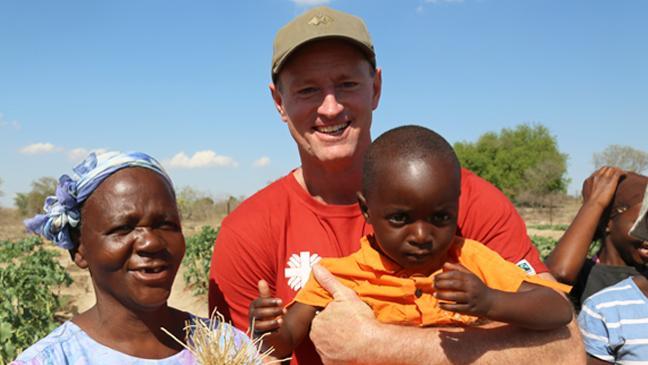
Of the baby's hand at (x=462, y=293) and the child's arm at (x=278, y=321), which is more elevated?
the baby's hand at (x=462, y=293)

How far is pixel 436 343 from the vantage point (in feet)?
8.12

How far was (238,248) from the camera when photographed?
116 inches

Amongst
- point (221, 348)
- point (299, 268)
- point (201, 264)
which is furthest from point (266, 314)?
point (201, 264)

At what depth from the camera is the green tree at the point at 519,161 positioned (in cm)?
6038

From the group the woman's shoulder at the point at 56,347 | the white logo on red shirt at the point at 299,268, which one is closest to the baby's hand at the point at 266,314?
the white logo on red shirt at the point at 299,268

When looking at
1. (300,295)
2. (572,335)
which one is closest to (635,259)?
(572,335)

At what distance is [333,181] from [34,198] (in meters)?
55.6

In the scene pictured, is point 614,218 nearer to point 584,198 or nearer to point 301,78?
point 584,198

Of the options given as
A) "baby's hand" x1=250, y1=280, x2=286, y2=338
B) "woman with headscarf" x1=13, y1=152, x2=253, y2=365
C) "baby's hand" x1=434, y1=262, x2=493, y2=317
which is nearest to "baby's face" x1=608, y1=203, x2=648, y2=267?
"baby's hand" x1=434, y1=262, x2=493, y2=317

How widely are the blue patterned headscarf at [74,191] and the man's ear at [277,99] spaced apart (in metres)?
0.97

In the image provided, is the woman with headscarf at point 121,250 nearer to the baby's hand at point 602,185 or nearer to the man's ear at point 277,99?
the man's ear at point 277,99

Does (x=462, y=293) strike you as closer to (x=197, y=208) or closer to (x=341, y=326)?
(x=341, y=326)

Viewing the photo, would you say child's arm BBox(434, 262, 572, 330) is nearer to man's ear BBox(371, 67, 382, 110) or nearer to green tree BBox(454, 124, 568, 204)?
man's ear BBox(371, 67, 382, 110)

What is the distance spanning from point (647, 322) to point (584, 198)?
144cm
